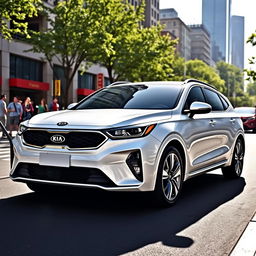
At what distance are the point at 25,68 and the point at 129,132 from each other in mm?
31615

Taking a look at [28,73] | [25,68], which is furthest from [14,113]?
[28,73]

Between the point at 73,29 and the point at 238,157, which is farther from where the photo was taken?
the point at 73,29

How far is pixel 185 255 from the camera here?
367cm

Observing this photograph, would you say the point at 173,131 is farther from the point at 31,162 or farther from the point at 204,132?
the point at 31,162

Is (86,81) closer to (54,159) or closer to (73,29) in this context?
(73,29)

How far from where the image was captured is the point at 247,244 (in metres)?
3.96

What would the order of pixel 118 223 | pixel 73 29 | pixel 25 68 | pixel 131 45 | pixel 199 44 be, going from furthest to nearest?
pixel 199 44 → pixel 25 68 → pixel 131 45 → pixel 73 29 → pixel 118 223

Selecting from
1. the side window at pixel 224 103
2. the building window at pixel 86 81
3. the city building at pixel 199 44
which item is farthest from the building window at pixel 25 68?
the city building at pixel 199 44

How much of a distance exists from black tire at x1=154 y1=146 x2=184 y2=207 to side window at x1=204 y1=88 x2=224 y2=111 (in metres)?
1.76

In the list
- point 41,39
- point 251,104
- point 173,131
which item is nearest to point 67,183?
point 173,131

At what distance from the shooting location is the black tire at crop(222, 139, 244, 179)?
766cm

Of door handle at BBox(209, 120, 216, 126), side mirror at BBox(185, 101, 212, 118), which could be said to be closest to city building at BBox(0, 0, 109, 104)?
door handle at BBox(209, 120, 216, 126)

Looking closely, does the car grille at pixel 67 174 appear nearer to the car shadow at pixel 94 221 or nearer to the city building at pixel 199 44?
the car shadow at pixel 94 221

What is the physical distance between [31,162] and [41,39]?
69.7ft
